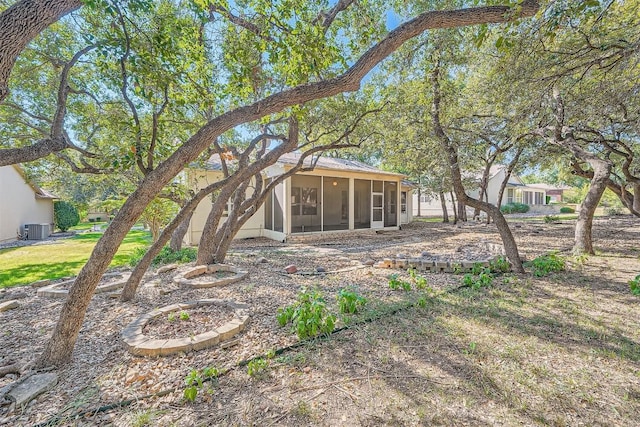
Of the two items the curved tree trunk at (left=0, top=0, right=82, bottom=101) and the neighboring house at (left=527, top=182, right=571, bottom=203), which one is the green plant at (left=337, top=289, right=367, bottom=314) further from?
the neighboring house at (left=527, top=182, right=571, bottom=203)

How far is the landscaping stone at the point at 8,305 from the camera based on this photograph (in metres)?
3.94

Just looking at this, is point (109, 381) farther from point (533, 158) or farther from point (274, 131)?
point (533, 158)

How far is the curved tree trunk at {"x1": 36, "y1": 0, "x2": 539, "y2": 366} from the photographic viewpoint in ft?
8.16

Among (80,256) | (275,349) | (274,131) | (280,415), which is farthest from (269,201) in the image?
(280,415)

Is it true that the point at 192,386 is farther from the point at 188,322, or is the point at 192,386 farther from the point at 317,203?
the point at 317,203

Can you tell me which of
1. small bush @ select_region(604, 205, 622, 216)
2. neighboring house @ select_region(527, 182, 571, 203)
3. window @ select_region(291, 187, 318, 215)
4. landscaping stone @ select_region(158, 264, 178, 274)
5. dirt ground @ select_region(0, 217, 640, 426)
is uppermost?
neighboring house @ select_region(527, 182, 571, 203)

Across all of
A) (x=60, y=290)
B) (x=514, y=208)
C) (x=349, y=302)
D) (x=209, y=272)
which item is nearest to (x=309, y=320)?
(x=349, y=302)

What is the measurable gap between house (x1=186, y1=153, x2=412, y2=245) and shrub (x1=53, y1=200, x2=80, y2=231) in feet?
38.4

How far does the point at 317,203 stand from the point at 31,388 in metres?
10.8

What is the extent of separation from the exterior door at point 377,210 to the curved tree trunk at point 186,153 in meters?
11.0

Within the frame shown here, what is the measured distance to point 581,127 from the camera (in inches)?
269

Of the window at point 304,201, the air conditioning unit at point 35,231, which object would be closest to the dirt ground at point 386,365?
the window at point 304,201

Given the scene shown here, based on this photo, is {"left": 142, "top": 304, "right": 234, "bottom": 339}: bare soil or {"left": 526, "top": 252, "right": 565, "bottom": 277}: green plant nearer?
{"left": 142, "top": 304, "right": 234, "bottom": 339}: bare soil

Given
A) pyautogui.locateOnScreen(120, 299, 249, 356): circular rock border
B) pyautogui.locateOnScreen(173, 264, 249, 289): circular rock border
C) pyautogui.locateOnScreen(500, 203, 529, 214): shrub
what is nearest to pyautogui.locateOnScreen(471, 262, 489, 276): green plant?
pyautogui.locateOnScreen(120, 299, 249, 356): circular rock border
